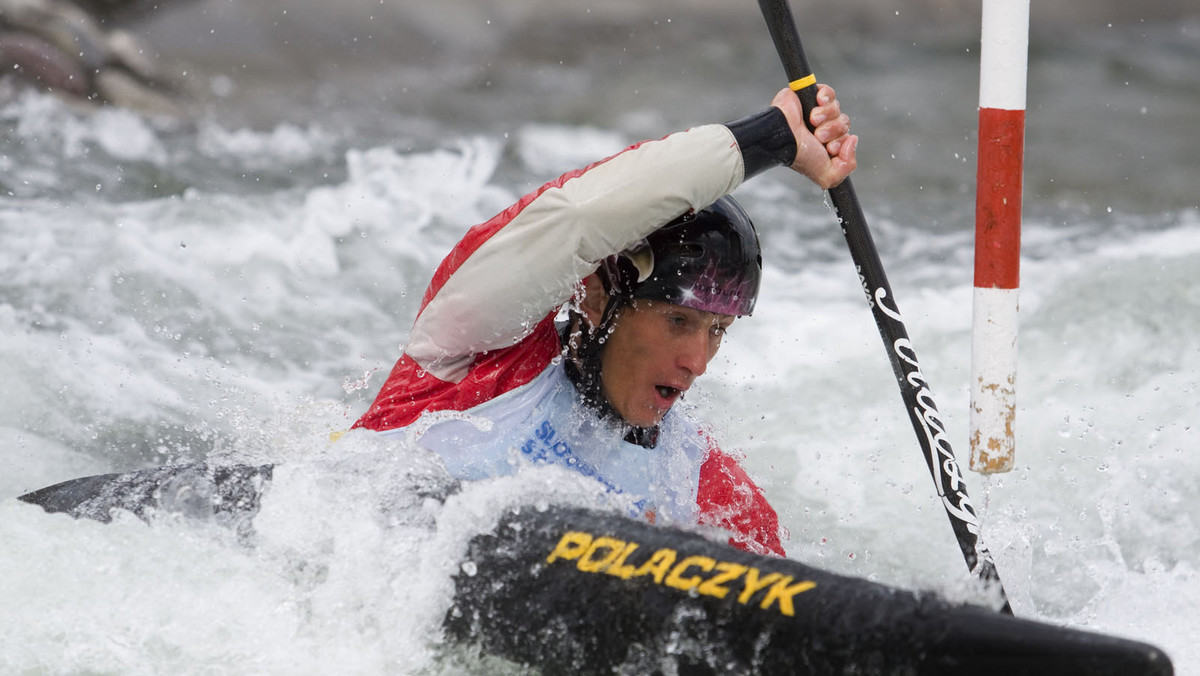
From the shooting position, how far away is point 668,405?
9.84 feet

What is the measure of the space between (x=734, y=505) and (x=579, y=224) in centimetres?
85

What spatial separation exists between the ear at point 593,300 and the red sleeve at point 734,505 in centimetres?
48

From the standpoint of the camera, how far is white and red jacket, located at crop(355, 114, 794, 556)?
2729 millimetres

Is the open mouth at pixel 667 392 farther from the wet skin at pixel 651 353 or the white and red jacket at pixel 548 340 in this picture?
the white and red jacket at pixel 548 340

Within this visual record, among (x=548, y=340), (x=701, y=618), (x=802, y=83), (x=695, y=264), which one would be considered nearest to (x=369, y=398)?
(x=548, y=340)

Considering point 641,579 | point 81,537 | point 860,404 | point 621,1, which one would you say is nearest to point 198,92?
point 621,1

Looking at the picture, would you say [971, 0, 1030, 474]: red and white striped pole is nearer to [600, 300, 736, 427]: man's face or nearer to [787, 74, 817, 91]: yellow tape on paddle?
[787, 74, 817, 91]: yellow tape on paddle

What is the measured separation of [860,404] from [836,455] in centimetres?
47

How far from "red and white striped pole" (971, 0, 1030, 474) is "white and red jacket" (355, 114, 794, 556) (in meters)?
0.48

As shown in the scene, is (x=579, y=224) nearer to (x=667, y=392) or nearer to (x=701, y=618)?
(x=667, y=392)

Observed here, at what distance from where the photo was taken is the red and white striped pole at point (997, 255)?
2684 mm

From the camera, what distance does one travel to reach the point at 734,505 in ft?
10.5

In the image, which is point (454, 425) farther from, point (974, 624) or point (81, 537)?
point (974, 624)

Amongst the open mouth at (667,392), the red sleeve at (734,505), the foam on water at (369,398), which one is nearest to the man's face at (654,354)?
the open mouth at (667,392)
